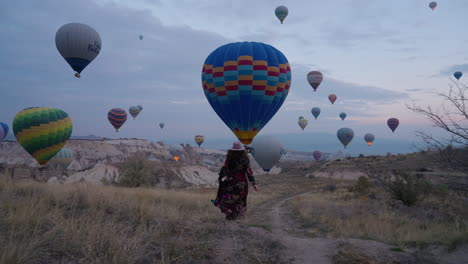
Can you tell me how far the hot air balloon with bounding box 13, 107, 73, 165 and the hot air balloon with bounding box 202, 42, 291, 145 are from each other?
1901 centimetres

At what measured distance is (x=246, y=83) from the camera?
1789 centimetres

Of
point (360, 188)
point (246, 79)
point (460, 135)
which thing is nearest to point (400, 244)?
point (460, 135)

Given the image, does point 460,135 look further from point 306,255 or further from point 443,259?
point 306,255

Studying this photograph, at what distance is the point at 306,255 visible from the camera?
16.8 feet

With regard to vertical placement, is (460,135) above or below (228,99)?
below

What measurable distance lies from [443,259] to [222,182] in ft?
18.7

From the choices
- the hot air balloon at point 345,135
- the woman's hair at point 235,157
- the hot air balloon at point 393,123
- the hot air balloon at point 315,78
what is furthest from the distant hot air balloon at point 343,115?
the woman's hair at point 235,157

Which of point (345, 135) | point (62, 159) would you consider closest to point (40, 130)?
point (62, 159)

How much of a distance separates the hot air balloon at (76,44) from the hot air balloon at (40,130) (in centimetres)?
603

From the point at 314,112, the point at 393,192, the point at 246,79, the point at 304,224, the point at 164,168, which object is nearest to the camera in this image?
the point at 304,224

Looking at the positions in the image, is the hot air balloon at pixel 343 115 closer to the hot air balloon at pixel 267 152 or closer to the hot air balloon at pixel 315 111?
the hot air balloon at pixel 315 111

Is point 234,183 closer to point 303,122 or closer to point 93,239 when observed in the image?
point 93,239

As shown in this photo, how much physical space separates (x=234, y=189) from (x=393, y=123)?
66635 mm

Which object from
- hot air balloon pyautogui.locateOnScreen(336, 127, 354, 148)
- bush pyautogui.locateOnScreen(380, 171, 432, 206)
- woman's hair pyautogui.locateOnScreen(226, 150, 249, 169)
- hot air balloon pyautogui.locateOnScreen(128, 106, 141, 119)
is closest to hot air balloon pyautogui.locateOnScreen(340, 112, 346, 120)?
hot air balloon pyautogui.locateOnScreen(336, 127, 354, 148)
